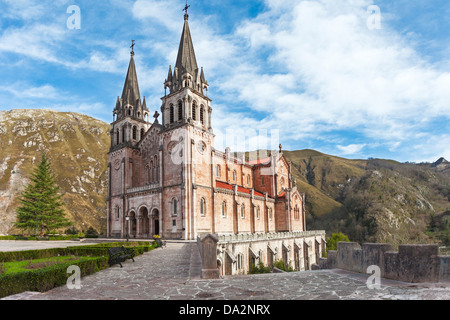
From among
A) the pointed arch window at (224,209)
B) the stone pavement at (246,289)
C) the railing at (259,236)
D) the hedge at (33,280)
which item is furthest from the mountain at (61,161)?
the stone pavement at (246,289)

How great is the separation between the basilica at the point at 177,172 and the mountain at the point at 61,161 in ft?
163

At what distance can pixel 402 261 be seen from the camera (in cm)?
806

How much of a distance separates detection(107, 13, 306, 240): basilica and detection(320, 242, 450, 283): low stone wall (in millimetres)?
25255

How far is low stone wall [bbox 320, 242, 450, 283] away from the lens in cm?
761

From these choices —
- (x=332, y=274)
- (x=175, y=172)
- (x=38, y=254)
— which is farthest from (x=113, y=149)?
(x=332, y=274)

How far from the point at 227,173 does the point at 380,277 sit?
39.6 m

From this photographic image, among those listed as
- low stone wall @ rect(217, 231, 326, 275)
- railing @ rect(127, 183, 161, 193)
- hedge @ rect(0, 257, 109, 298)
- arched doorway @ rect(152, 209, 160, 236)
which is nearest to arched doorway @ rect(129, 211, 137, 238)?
railing @ rect(127, 183, 161, 193)

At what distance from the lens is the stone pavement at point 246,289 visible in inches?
269

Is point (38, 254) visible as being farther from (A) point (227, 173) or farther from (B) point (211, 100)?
(A) point (227, 173)

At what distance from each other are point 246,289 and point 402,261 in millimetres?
4206

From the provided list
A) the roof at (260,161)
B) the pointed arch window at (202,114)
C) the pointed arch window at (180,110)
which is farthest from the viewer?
the roof at (260,161)
